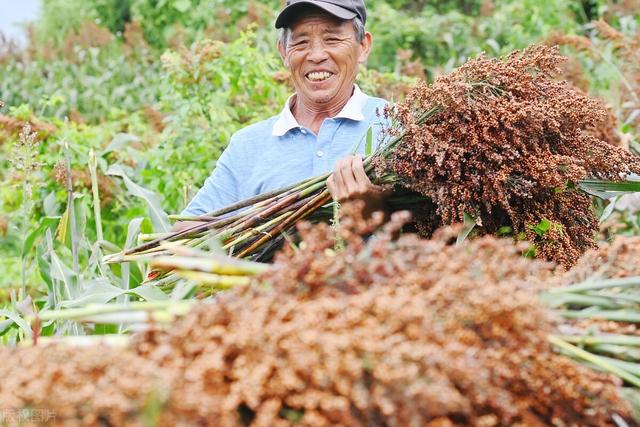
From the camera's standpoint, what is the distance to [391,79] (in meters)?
5.30

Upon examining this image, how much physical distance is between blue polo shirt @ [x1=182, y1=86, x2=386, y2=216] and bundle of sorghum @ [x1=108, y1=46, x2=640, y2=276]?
1.77ft

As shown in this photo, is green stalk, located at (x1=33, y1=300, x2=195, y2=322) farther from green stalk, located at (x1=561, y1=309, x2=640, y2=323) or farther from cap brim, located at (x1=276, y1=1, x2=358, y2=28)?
cap brim, located at (x1=276, y1=1, x2=358, y2=28)

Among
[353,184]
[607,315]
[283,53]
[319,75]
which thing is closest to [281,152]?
[319,75]

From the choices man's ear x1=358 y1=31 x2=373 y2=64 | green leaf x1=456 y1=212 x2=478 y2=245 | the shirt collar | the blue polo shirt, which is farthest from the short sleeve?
green leaf x1=456 y1=212 x2=478 y2=245

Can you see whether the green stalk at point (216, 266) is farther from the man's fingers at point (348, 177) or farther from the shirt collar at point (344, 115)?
the shirt collar at point (344, 115)

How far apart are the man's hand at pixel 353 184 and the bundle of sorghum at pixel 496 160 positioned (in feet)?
0.15

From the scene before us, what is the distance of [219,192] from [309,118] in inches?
17.1

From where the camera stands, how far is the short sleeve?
283cm

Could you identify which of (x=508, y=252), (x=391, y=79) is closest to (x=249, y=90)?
(x=391, y=79)

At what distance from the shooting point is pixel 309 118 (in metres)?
2.89

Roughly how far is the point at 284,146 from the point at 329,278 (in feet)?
5.29

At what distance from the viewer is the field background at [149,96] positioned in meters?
3.10

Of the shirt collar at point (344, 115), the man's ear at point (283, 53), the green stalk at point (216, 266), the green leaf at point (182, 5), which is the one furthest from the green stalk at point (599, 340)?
the green leaf at point (182, 5)

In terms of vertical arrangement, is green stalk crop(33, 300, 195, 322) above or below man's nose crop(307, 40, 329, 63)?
below
